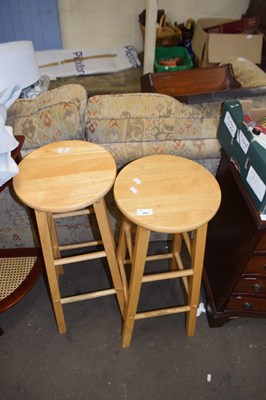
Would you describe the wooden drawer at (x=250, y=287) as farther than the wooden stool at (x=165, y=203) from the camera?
Yes

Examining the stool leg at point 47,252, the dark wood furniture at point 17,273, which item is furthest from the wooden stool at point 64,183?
the dark wood furniture at point 17,273

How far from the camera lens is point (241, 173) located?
1.04m

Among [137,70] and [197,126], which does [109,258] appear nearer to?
[197,126]

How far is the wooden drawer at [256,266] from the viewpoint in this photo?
106 cm

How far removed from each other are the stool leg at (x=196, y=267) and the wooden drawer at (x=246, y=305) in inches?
6.6

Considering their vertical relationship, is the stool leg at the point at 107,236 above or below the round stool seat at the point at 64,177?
below

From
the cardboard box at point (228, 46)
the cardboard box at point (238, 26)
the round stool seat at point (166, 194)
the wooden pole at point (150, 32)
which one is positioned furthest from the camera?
the cardboard box at point (238, 26)

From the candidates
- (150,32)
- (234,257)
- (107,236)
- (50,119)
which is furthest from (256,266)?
(150,32)

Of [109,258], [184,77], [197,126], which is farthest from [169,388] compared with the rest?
[184,77]

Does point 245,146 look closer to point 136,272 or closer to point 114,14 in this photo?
point 136,272

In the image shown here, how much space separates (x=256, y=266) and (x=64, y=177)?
30.2 inches

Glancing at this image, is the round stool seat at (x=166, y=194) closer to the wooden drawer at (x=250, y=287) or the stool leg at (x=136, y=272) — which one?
the stool leg at (x=136, y=272)

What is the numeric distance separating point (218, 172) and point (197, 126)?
Result: 24 centimetres

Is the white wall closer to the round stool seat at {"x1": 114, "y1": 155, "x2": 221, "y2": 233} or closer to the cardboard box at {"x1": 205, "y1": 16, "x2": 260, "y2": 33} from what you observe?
the cardboard box at {"x1": 205, "y1": 16, "x2": 260, "y2": 33}
